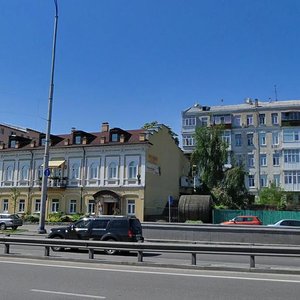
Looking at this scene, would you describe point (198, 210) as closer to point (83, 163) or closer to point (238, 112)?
point (83, 163)

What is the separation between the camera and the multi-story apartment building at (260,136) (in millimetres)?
66688

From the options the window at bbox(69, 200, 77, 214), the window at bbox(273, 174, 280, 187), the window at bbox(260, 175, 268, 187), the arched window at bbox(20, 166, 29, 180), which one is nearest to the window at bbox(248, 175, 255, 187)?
the window at bbox(260, 175, 268, 187)

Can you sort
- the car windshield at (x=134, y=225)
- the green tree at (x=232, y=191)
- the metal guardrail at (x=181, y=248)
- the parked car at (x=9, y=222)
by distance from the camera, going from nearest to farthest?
1. the metal guardrail at (x=181, y=248)
2. the car windshield at (x=134, y=225)
3. the parked car at (x=9, y=222)
4. the green tree at (x=232, y=191)

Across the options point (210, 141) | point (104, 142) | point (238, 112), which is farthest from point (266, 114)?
point (104, 142)

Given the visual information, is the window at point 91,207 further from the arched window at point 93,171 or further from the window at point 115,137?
the window at point 115,137

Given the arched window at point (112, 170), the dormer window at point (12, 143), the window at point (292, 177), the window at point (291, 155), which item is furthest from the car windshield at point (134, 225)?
the window at point (291, 155)

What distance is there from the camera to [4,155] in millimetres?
55094

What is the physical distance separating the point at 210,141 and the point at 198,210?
1755 centimetres

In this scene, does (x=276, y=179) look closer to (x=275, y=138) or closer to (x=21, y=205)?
(x=275, y=138)

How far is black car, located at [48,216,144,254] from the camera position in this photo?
1872 centimetres

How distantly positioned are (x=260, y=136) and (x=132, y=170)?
102ft

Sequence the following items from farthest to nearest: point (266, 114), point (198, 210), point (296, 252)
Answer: point (266, 114), point (198, 210), point (296, 252)

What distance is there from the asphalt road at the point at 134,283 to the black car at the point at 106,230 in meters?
5.70

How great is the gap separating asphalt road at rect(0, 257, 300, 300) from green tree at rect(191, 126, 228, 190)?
146 ft
